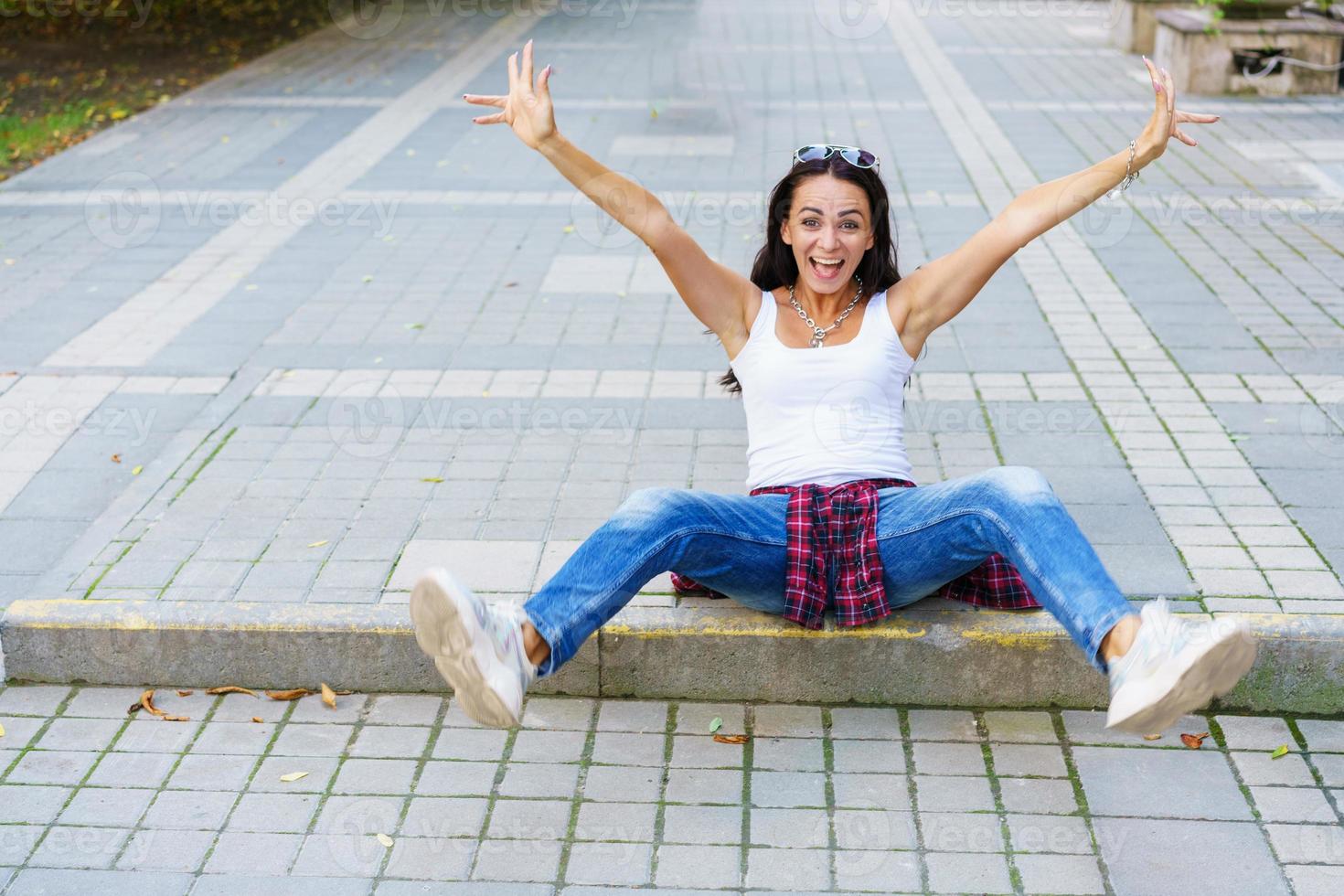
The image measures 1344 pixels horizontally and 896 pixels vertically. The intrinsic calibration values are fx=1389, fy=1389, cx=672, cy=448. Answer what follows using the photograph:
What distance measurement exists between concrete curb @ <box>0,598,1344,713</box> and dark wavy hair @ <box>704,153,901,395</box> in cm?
77

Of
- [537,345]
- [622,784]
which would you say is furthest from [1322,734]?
[537,345]

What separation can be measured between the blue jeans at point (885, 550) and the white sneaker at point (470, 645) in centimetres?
17

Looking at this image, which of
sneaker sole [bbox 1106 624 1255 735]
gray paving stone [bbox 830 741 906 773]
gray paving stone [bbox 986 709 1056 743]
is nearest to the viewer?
sneaker sole [bbox 1106 624 1255 735]

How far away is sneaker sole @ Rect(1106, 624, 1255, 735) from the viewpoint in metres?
2.80

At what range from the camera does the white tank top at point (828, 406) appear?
3.64 m

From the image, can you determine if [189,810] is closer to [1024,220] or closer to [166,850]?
[166,850]

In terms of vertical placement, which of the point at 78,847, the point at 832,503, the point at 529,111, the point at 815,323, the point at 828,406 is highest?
the point at 529,111

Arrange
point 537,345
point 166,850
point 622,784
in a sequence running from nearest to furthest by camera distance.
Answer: point 166,850
point 622,784
point 537,345

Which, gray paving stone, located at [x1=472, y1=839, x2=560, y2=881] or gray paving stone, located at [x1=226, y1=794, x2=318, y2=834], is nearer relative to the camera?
gray paving stone, located at [x1=472, y1=839, x2=560, y2=881]

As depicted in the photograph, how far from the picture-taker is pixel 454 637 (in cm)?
293

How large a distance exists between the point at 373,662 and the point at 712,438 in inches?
72.7

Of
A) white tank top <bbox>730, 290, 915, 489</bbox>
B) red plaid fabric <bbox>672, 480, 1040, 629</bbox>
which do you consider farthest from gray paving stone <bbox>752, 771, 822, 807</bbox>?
white tank top <bbox>730, 290, 915, 489</bbox>

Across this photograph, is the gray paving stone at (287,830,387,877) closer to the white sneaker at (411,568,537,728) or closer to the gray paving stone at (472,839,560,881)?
the gray paving stone at (472,839,560,881)

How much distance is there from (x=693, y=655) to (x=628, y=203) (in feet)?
3.94
